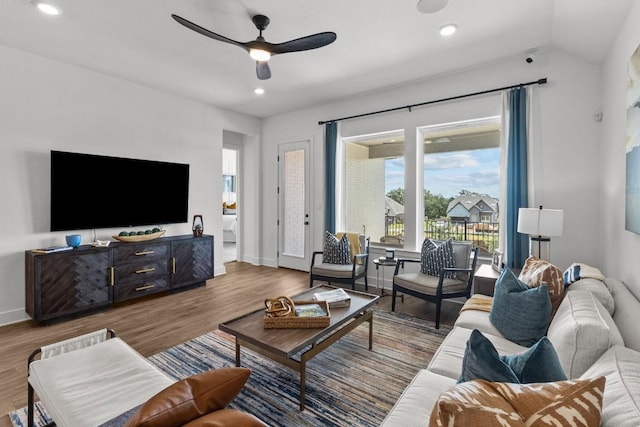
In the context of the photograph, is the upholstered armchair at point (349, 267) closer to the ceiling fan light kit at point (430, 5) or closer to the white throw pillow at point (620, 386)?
the ceiling fan light kit at point (430, 5)

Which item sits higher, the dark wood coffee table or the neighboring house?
the neighboring house

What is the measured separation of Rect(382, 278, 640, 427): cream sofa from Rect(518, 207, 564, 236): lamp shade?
770mm

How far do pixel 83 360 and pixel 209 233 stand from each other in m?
3.60

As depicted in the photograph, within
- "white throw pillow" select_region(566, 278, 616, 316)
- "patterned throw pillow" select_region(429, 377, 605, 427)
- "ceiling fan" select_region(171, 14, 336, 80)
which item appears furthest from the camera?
"ceiling fan" select_region(171, 14, 336, 80)

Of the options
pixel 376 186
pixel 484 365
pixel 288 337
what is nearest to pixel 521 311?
pixel 484 365

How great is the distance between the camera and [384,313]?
3.51 m

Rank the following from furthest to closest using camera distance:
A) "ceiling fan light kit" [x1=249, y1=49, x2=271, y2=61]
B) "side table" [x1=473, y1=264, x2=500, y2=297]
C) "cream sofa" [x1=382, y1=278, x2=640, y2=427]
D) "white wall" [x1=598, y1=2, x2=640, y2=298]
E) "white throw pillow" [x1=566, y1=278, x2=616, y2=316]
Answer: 1. "side table" [x1=473, y1=264, x2=500, y2=297]
2. "ceiling fan light kit" [x1=249, y1=49, x2=271, y2=61]
3. "white wall" [x1=598, y1=2, x2=640, y2=298]
4. "white throw pillow" [x1=566, y1=278, x2=616, y2=316]
5. "cream sofa" [x1=382, y1=278, x2=640, y2=427]

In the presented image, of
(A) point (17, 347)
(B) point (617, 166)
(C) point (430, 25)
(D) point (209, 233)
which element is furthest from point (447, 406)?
(D) point (209, 233)

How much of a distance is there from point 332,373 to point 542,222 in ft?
7.37

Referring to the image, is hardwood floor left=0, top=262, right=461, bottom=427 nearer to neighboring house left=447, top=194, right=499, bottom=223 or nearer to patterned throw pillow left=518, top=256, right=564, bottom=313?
neighboring house left=447, top=194, right=499, bottom=223

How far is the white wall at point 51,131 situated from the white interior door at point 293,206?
5.53 feet

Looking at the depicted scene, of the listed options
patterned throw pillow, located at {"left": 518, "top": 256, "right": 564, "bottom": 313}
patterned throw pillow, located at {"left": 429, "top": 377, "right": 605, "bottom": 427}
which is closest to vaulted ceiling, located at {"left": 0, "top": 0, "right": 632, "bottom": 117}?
patterned throw pillow, located at {"left": 518, "top": 256, "right": 564, "bottom": 313}

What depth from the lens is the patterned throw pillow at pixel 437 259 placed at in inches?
135

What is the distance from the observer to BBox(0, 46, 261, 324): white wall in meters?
3.25
